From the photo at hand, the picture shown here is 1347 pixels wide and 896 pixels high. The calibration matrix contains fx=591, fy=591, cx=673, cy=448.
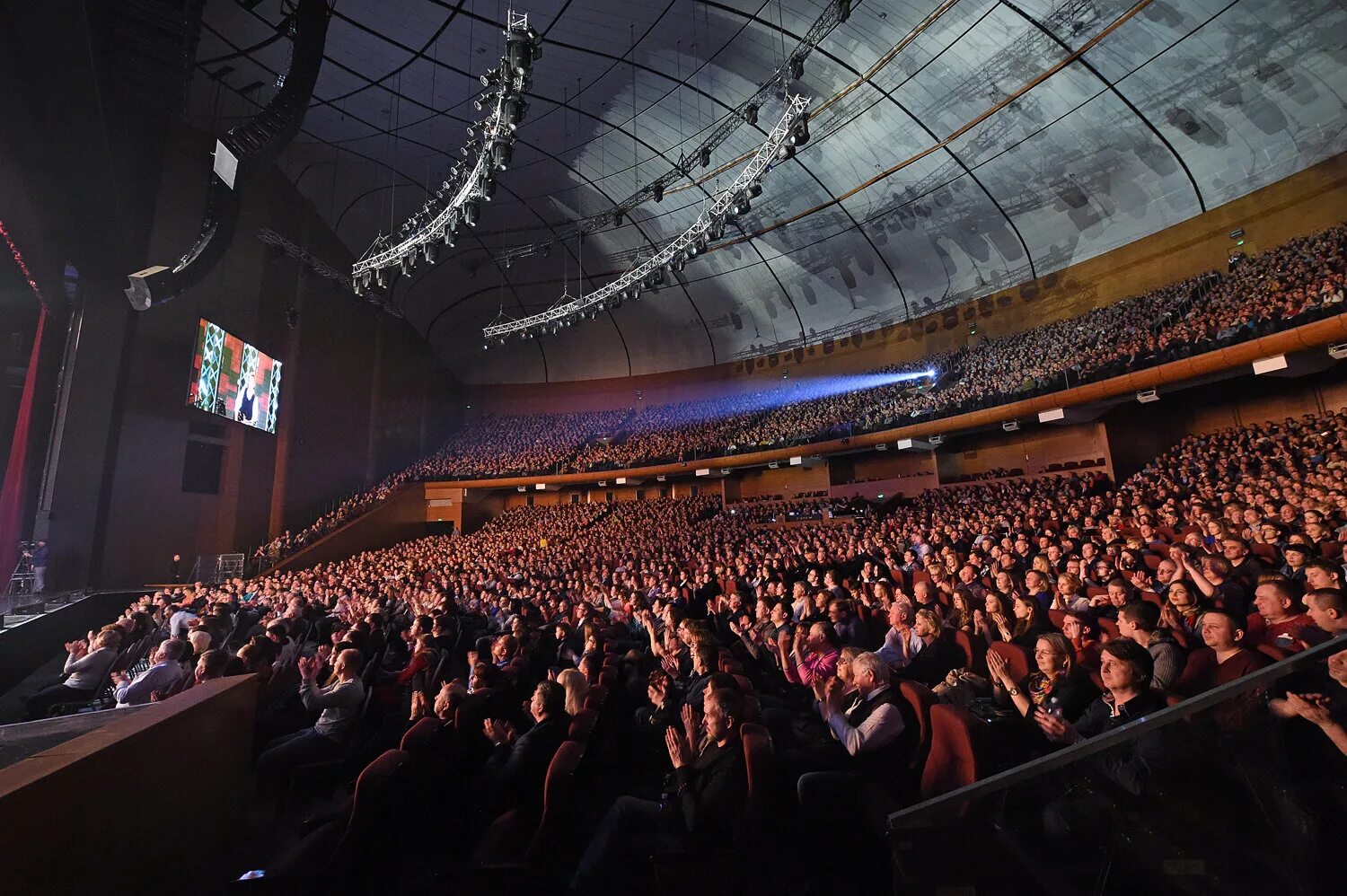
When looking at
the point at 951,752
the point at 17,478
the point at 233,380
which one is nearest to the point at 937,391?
the point at 951,752

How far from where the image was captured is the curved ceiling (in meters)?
12.1

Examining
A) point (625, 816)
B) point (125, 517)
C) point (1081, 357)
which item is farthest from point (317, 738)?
point (1081, 357)

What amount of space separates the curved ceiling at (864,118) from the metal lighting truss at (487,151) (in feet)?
8.76

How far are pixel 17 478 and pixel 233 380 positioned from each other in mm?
5649

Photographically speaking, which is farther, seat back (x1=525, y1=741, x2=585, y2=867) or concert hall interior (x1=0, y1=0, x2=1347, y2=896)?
seat back (x1=525, y1=741, x2=585, y2=867)

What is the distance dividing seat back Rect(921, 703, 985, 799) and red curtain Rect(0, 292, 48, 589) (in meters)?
14.6

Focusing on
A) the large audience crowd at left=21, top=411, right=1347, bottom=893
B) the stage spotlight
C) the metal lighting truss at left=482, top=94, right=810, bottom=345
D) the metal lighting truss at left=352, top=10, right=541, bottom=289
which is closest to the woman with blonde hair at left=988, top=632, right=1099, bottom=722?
the large audience crowd at left=21, top=411, right=1347, bottom=893

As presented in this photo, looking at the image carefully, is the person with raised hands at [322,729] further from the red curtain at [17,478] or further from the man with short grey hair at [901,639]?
the red curtain at [17,478]

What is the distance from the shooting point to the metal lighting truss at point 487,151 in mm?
8930

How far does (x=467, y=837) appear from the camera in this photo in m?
2.96

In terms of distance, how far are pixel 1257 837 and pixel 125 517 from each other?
17.9m

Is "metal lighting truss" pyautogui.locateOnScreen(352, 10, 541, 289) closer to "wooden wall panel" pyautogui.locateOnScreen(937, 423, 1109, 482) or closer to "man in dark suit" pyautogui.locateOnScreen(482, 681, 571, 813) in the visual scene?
"man in dark suit" pyautogui.locateOnScreen(482, 681, 571, 813)

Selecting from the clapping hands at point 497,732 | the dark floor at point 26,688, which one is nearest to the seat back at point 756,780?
the clapping hands at point 497,732

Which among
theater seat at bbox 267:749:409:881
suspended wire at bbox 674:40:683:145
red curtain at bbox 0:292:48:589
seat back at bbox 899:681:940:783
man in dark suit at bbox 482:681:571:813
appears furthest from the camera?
suspended wire at bbox 674:40:683:145
